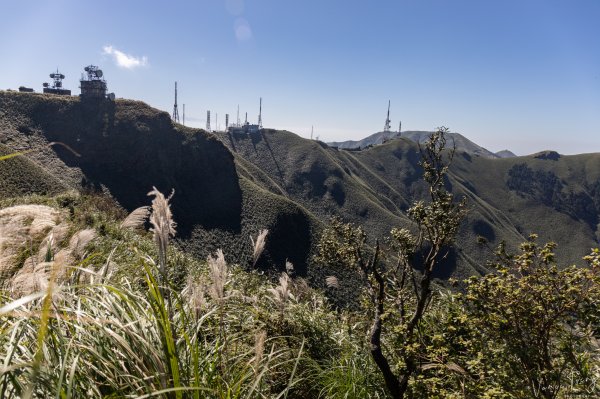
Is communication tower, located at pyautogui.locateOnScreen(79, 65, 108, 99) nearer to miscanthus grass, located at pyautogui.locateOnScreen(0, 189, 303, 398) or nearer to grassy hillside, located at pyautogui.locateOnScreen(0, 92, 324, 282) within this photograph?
grassy hillside, located at pyautogui.locateOnScreen(0, 92, 324, 282)

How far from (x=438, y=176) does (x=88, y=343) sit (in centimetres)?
474

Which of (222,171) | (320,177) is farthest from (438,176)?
(320,177)

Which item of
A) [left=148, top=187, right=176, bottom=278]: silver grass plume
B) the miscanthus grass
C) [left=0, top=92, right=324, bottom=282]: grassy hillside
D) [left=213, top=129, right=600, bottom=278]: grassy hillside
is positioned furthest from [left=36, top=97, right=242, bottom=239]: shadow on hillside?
[left=148, top=187, right=176, bottom=278]: silver grass plume

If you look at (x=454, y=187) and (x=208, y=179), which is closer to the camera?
Result: (x=208, y=179)

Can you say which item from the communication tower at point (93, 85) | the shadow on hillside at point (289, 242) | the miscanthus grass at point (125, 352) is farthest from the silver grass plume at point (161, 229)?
the communication tower at point (93, 85)

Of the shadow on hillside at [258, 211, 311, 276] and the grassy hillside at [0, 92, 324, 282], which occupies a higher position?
the grassy hillside at [0, 92, 324, 282]

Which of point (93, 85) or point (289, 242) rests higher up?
point (93, 85)

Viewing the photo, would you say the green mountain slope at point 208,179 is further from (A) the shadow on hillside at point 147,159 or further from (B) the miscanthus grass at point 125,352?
(B) the miscanthus grass at point 125,352

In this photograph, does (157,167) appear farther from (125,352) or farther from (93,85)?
(125,352)

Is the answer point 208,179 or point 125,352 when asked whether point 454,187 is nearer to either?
point 208,179

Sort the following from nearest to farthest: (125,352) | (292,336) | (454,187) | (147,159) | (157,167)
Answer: (125,352), (292,336), (147,159), (157,167), (454,187)

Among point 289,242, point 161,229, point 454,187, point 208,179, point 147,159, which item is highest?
point 147,159

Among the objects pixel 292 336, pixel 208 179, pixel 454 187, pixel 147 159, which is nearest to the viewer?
pixel 292 336

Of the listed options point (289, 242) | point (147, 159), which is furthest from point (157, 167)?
point (289, 242)
